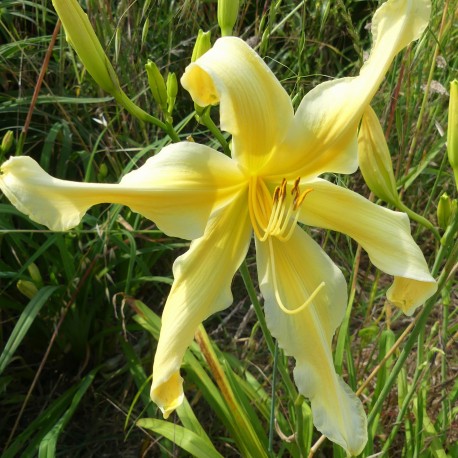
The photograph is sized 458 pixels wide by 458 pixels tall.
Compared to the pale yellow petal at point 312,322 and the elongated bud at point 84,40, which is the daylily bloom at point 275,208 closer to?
the pale yellow petal at point 312,322

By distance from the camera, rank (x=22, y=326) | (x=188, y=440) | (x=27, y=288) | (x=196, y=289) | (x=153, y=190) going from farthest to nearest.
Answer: (x=27, y=288) → (x=22, y=326) → (x=188, y=440) → (x=196, y=289) → (x=153, y=190)

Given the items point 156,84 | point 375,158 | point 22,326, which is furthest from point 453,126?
A: point 22,326

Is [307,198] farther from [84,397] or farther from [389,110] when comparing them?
[84,397]

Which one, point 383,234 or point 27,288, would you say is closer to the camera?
point 383,234

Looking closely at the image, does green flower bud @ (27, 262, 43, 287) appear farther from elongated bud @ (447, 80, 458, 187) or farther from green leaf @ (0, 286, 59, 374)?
Answer: elongated bud @ (447, 80, 458, 187)

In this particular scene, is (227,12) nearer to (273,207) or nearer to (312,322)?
(273,207)

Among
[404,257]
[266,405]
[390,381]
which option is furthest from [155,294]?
[404,257]

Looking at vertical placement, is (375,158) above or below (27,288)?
above
